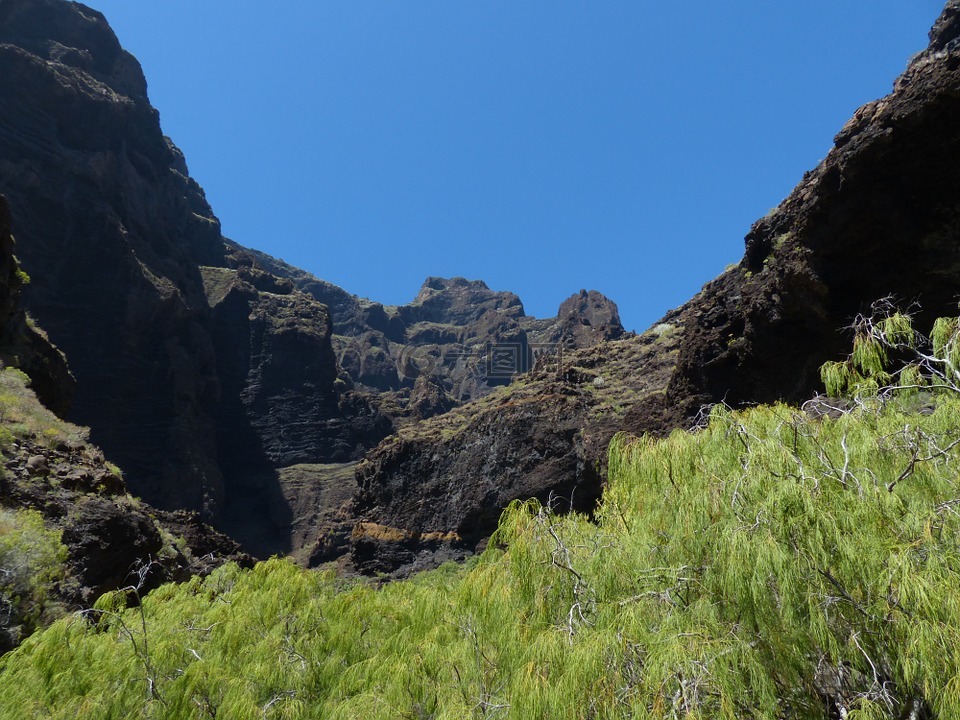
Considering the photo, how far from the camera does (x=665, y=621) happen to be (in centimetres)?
438

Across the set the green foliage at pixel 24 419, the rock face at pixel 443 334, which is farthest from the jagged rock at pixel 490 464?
the rock face at pixel 443 334

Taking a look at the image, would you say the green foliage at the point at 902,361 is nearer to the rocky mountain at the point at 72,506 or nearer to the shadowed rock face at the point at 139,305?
the rocky mountain at the point at 72,506

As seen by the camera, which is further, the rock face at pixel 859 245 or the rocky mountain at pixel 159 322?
the rocky mountain at pixel 159 322

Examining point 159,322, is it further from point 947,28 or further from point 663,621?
point 947,28

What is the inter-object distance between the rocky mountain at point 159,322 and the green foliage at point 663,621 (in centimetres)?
4095

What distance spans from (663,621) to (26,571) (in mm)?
10001

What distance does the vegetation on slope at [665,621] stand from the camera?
3957 mm

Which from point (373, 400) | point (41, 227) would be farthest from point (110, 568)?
point (373, 400)

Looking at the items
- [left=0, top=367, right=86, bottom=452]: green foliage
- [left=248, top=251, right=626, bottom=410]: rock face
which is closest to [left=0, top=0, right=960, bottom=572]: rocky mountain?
[left=248, top=251, right=626, bottom=410]: rock face

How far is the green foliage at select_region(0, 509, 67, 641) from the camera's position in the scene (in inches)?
334

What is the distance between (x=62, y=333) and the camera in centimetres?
5178

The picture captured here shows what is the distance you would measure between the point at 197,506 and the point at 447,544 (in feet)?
95.2

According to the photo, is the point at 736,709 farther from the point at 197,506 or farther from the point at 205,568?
the point at 197,506

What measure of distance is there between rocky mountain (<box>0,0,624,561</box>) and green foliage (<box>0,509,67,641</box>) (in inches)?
1449
